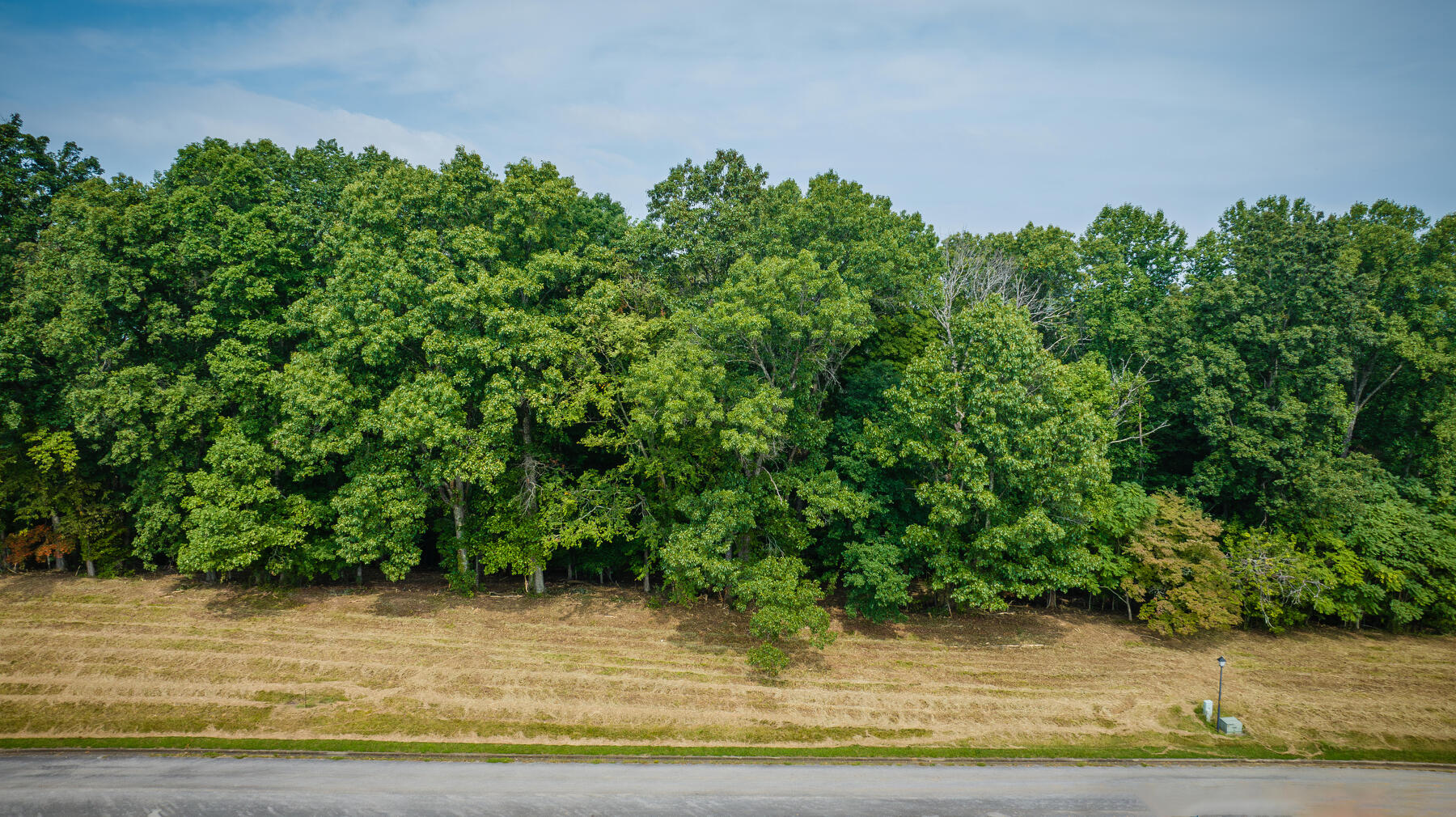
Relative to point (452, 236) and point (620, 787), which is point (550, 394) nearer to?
point (452, 236)

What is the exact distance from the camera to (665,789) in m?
16.1

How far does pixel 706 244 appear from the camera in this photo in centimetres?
2780

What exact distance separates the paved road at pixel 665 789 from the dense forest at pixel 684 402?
→ 607 centimetres

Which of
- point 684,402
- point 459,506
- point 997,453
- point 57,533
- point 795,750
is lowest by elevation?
point 795,750

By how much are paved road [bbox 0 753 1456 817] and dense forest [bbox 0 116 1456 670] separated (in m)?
6.07

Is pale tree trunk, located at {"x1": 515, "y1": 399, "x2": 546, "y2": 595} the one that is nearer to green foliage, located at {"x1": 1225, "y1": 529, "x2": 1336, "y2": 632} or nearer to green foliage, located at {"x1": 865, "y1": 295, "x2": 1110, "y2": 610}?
green foliage, located at {"x1": 865, "y1": 295, "x2": 1110, "y2": 610}

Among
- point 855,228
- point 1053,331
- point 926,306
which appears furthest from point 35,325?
point 1053,331

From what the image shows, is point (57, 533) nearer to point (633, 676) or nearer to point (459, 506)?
point (459, 506)

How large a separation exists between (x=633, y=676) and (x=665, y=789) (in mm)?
5881

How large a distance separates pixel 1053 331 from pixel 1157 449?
8.43 metres

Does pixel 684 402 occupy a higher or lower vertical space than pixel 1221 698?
higher

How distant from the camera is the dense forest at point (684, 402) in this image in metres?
23.3

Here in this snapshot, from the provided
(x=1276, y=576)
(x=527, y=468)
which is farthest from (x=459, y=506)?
(x=1276, y=576)

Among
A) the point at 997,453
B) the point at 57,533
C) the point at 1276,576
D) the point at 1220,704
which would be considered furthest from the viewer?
the point at 57,533
